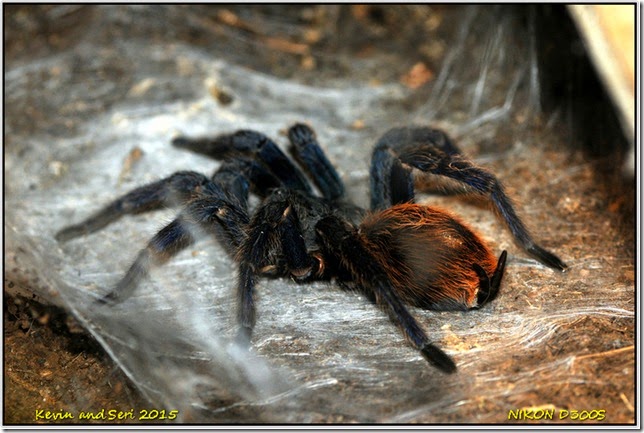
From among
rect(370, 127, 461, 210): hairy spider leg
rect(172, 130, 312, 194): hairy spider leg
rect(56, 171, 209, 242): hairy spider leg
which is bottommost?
Answer: rect(56, 171, 209, 242): hairy spider leg

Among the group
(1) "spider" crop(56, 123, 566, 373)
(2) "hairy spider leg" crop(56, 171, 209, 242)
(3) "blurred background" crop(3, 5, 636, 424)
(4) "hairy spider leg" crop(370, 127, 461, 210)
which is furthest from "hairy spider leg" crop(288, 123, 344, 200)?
(2) "hairy spider leg" crop(56, 171, 209, 242)

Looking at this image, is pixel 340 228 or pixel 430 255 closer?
pixel 430 255

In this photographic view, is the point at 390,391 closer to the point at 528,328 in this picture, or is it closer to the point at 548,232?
the point at 528,328

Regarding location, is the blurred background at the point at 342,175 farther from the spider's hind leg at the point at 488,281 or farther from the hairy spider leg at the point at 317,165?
the hairy spider leg at the point at 317,165

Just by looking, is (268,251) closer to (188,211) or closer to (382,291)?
(188,211)

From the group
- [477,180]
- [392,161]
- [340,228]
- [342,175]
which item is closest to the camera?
[340,228]

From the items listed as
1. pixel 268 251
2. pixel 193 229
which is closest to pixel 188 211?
pixel 193 229

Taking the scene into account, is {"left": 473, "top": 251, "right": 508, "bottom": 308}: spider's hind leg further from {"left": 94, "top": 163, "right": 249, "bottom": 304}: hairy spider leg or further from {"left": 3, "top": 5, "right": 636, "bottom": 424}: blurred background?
{"left": 94, "top": 163, "right": 249, "bottom": 304}: hairy spider leg

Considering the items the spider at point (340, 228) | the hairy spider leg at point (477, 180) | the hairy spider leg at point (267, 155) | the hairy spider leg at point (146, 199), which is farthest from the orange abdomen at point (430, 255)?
the hairy spider leg at point (146, 199)
